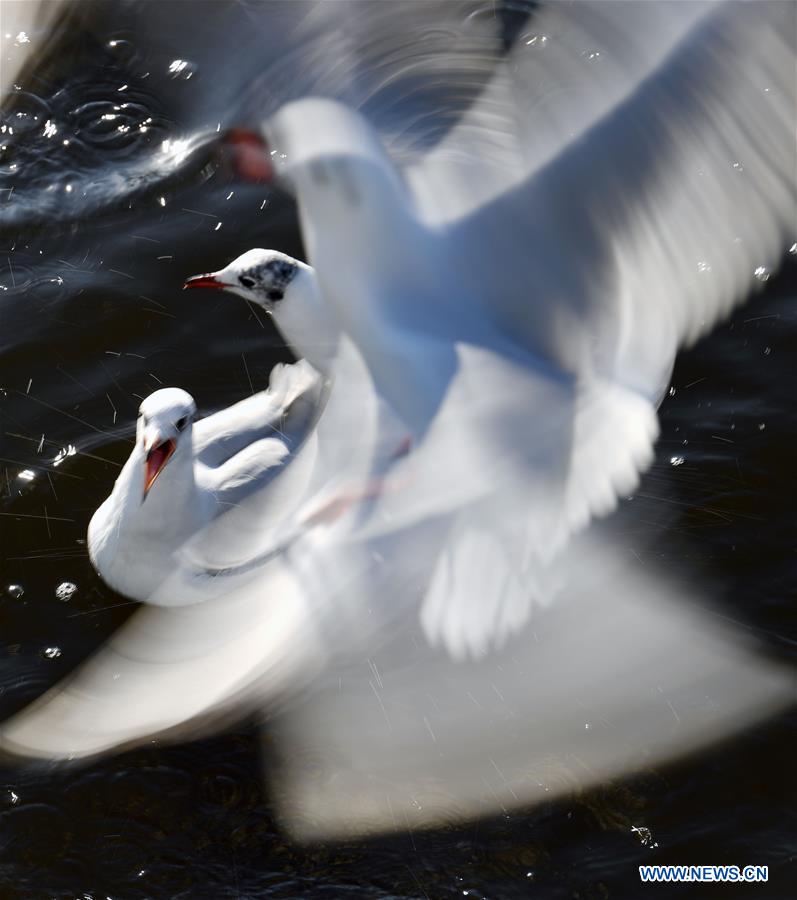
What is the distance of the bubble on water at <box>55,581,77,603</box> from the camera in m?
2.98

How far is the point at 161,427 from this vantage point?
2.64m

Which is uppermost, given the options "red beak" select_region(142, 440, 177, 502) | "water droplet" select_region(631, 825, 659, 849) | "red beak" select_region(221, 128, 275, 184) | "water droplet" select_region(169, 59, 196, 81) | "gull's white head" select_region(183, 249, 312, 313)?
"red beak" select_region(221, 128, 275, 184)

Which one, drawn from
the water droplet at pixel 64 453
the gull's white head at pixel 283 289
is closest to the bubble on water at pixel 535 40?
the gull's white head at pixel 283 289

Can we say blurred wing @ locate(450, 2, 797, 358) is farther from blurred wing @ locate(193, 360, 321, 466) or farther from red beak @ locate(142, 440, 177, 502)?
red beak @ locate(142, 440, 177, 502)

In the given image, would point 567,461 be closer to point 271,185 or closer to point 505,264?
point 505,264

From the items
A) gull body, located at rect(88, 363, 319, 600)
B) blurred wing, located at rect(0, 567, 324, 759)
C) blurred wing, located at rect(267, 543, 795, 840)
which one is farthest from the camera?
gull body, located at rect(88, 363, 319, 600)

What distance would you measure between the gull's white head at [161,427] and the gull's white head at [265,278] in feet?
1.55

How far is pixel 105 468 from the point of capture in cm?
323

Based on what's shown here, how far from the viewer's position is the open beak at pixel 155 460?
8.59ft

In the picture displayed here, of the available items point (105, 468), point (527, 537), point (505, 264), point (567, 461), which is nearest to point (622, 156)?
point (505, 264)

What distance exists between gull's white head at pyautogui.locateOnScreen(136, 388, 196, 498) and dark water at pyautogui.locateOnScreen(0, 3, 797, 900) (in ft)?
1.65

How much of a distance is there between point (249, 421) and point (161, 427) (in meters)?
0.40

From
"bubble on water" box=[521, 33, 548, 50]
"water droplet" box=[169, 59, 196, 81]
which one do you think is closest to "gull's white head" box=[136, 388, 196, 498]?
"bubble on water" box=[521, 33, 548, 50]

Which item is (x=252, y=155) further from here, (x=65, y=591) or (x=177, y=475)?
(x=65, y=591)
